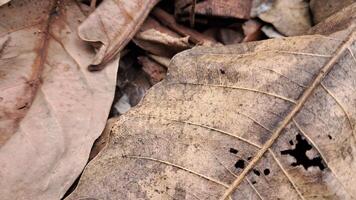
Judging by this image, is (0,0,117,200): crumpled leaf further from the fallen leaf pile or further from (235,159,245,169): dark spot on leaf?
(235,159,245,169): dark spot on leaf

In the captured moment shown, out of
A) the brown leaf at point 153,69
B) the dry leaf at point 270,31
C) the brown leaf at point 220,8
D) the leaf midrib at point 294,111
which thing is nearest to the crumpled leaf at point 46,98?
the brown leaf at point 153,69

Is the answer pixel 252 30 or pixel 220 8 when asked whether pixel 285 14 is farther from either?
pixel 220 8

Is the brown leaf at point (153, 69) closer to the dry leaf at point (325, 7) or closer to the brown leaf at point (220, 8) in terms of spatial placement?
the brown leaf at point (220, 8)

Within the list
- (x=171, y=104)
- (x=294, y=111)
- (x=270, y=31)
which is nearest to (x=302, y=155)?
(x=294, y=111)

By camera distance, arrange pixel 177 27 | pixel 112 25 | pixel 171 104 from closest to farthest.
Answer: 1. pixel 171 104
2. pixel 112 25
3. pixel 177 27

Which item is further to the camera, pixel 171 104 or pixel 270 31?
pixel 270 31

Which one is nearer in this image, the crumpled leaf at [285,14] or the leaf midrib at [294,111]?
the leaf midrib at [294,111]

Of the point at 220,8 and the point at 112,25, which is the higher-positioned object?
the point at 220,8

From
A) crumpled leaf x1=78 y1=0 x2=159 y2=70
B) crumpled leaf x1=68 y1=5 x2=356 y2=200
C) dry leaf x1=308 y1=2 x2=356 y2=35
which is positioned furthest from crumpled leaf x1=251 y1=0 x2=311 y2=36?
crumpled leaf x1=78 y1=0 x2=159 y2=70
